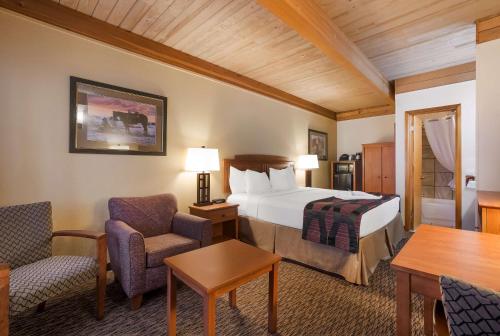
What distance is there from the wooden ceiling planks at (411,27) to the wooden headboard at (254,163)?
2.19 metres

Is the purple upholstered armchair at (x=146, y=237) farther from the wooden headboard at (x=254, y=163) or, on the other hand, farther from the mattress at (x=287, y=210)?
the wooden headboard at (x=254, y=163)

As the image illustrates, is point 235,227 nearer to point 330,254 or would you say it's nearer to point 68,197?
point 330,254

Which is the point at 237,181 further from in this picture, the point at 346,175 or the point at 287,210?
the point at 346,175

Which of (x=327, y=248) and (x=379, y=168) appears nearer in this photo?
(x=327, y=248)

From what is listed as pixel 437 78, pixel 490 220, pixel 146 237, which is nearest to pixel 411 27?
pixel 437 78

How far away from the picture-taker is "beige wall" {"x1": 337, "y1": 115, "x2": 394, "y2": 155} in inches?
228

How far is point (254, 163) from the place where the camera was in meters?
4.16

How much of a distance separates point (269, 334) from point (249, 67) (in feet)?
10.9

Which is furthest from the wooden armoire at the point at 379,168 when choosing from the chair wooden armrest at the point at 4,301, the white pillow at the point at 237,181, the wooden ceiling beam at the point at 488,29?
the chair wooden armrest at the point at 4,301

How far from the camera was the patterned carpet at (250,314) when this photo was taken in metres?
1.73

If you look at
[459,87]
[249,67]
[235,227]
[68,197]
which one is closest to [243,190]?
[235,227]

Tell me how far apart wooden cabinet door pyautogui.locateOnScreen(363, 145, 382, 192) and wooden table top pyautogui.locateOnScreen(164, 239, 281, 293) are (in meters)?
4.57

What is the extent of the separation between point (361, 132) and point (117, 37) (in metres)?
5.61

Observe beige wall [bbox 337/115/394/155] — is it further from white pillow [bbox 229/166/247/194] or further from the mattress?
white pillow [bbox 229/166/247/194]
